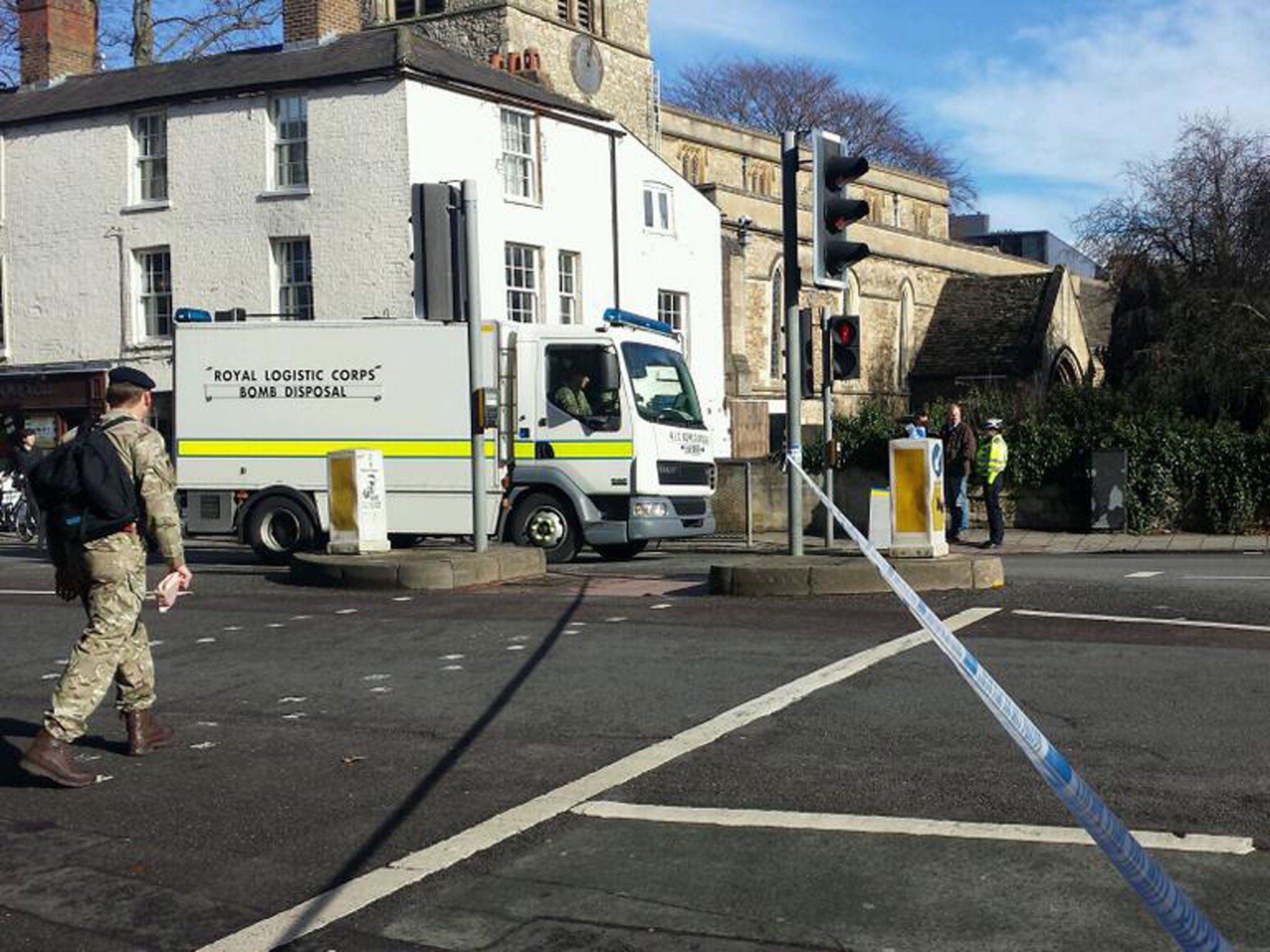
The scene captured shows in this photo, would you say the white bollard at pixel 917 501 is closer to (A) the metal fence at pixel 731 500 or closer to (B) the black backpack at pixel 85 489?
(B) the black backpack at pixel 85 489

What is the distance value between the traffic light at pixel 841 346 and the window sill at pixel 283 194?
52.5ft

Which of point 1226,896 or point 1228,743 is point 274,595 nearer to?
point 1228,743

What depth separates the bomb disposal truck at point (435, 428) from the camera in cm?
1648

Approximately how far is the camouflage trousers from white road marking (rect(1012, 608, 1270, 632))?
6.72 meters

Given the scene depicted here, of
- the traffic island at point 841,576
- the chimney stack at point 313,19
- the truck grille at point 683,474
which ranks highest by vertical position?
the chimney stack at point 313,19

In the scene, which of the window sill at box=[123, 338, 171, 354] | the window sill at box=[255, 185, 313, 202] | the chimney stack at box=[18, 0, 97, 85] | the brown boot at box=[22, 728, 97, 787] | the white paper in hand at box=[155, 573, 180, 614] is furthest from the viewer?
the chimney stack at box=[18, 0, 97, 85]

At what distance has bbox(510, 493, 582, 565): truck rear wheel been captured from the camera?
16703 mm

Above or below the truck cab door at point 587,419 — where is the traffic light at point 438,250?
above

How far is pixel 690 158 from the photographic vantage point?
5047cm

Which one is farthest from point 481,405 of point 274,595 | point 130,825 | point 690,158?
point 690,158

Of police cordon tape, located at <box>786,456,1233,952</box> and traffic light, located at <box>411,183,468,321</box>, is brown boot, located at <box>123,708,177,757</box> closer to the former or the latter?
police cordon tape, located at <box>786,456,1233,952</box>

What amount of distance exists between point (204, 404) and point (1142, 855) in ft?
51.7

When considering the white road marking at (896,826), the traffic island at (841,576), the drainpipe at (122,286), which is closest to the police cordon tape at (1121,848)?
the white road marking at (896,826)

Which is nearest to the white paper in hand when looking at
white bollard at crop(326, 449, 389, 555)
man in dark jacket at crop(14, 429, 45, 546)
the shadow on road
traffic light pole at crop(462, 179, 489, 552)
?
the shadow on road
